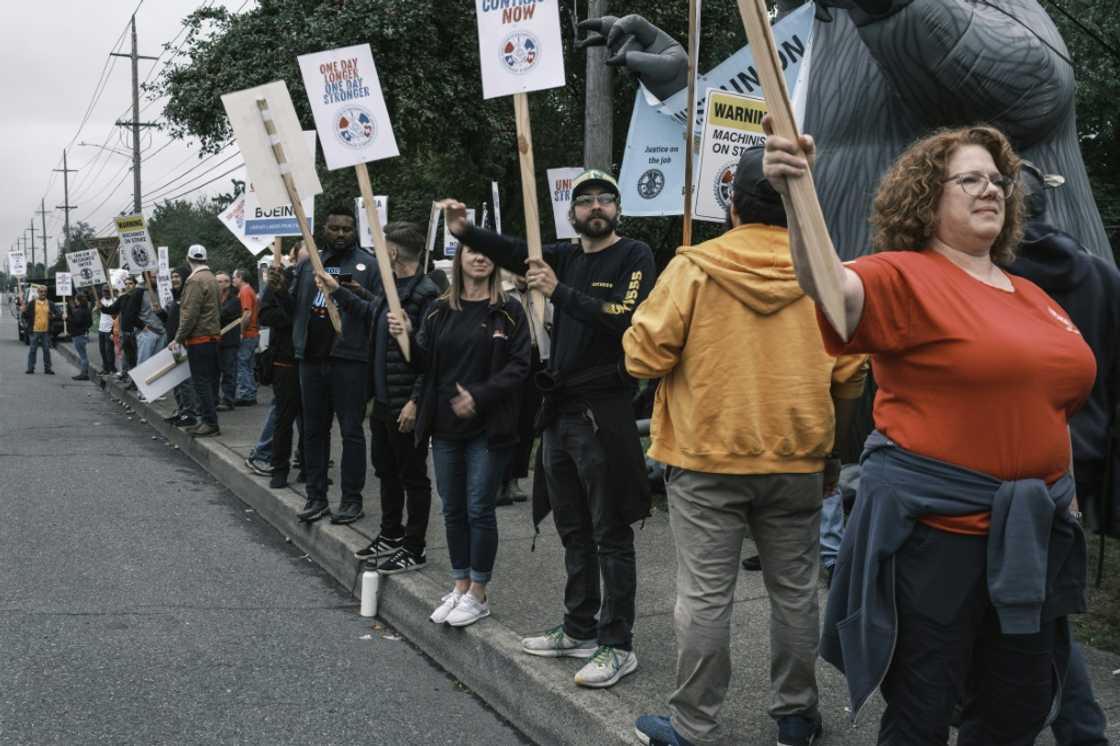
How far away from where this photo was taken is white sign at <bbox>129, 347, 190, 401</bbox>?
11.3 meters

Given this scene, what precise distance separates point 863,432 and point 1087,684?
5.48 feet

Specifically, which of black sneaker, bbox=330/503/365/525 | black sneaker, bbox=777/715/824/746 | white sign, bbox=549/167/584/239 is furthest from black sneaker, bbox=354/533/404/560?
white sign, bbox=549/167/584/239

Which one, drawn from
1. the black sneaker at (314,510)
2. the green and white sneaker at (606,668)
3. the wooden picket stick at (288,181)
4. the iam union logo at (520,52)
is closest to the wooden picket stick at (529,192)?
the iam union logo at (520,52)

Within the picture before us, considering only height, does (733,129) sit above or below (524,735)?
above

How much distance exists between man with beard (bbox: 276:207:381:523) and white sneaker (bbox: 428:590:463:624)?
2.18 meters

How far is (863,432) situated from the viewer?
14.6ft

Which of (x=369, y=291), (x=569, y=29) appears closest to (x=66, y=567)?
(x=369, y=291)

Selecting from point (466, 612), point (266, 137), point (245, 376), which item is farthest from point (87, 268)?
point (466, 612)

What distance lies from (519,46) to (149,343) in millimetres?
11550

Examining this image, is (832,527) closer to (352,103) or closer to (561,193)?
(352,103)

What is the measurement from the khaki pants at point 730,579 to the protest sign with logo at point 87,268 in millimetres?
19947

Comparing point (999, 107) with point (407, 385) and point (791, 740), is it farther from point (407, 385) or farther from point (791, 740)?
point (407, 385)

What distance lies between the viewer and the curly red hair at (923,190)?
2.36 meters

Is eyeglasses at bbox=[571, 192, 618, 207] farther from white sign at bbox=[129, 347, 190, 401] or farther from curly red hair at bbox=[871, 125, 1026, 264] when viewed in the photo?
A: white sign at bbox=[129, 347, 190, 401]
